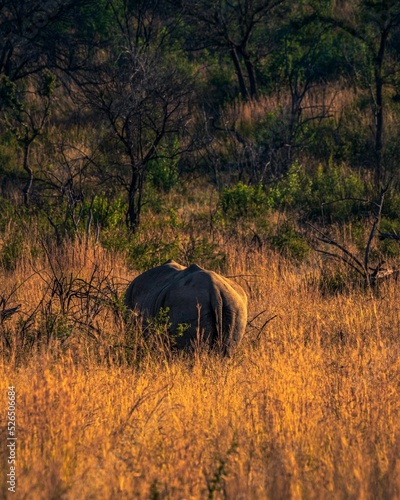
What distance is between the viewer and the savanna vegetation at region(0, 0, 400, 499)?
14.6 ft

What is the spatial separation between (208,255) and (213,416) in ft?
16.6

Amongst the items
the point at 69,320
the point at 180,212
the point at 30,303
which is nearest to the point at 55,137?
the point at 180,212

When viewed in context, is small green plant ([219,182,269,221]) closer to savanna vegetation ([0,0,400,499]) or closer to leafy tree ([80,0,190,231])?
savanna vegetation ([0,0,400,499])

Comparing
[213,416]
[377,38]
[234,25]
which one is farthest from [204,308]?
[234,25]

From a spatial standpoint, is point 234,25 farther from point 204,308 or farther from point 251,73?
point 204,308

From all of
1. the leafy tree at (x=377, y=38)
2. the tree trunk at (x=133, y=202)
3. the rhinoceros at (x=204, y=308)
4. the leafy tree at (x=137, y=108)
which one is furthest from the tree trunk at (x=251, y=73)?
the rhinoceros at (x=204, y=308)

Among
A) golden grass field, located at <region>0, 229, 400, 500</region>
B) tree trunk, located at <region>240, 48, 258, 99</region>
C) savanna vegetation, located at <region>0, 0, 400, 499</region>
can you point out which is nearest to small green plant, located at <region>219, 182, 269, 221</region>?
savanna vegetation, located at <region>0, 0, 400, 499</region>

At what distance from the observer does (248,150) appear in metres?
16.8

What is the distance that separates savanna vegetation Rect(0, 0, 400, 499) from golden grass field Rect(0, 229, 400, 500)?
0.02m

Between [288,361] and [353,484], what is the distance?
2195 mm

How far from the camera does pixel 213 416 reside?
5035mm

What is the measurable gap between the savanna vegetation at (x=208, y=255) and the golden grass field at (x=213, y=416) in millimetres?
19

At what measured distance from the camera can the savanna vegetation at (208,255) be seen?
444 cm

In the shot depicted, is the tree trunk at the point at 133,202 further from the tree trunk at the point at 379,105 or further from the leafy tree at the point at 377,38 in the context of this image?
the tree trunk at the point at 379,105
